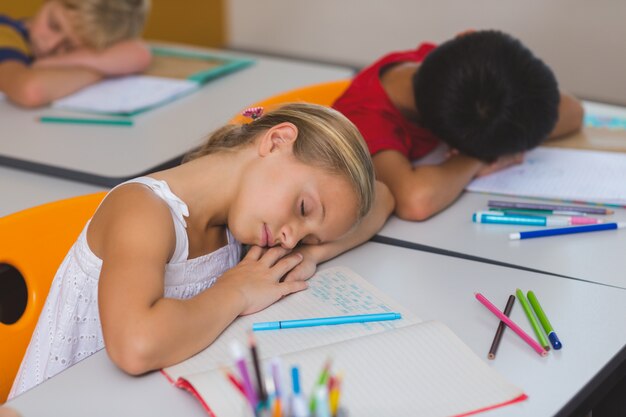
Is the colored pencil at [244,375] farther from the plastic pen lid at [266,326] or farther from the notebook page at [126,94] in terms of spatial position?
the notebook page at [126,94]

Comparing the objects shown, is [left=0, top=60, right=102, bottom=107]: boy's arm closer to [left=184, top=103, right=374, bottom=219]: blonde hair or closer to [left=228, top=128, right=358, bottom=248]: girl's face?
[left=184, top=103, right=374, bottom=219]: blonde hair

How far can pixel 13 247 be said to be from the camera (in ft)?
4.04

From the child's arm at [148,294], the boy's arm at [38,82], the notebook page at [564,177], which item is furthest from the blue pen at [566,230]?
the boy's arm at [38,82]

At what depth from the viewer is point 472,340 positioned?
111 centimetres

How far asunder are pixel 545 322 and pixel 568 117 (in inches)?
37.6

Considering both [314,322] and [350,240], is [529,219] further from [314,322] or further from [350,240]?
[314,322]

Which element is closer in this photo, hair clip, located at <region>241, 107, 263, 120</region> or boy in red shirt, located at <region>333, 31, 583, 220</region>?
hair clip, located at <region>241, 107, 263, 120</region>

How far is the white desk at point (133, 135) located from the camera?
1783 millimetres

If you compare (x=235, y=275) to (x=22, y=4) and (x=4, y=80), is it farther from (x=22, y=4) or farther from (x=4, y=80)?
(x=22, y=4)

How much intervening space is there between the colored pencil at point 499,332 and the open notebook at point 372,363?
0.03m

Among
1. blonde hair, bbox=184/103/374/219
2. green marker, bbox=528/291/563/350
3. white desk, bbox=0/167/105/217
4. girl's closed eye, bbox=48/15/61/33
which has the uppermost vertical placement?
blonde hair, bbox=184/103/374/219

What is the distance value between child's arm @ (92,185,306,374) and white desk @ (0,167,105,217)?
461 millimetres

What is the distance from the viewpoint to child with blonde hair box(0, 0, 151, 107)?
2.40 m

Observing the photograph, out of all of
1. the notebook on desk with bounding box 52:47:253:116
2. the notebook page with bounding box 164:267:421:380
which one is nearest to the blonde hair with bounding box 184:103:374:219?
the notebook page with bounding box 164:267:421:380
